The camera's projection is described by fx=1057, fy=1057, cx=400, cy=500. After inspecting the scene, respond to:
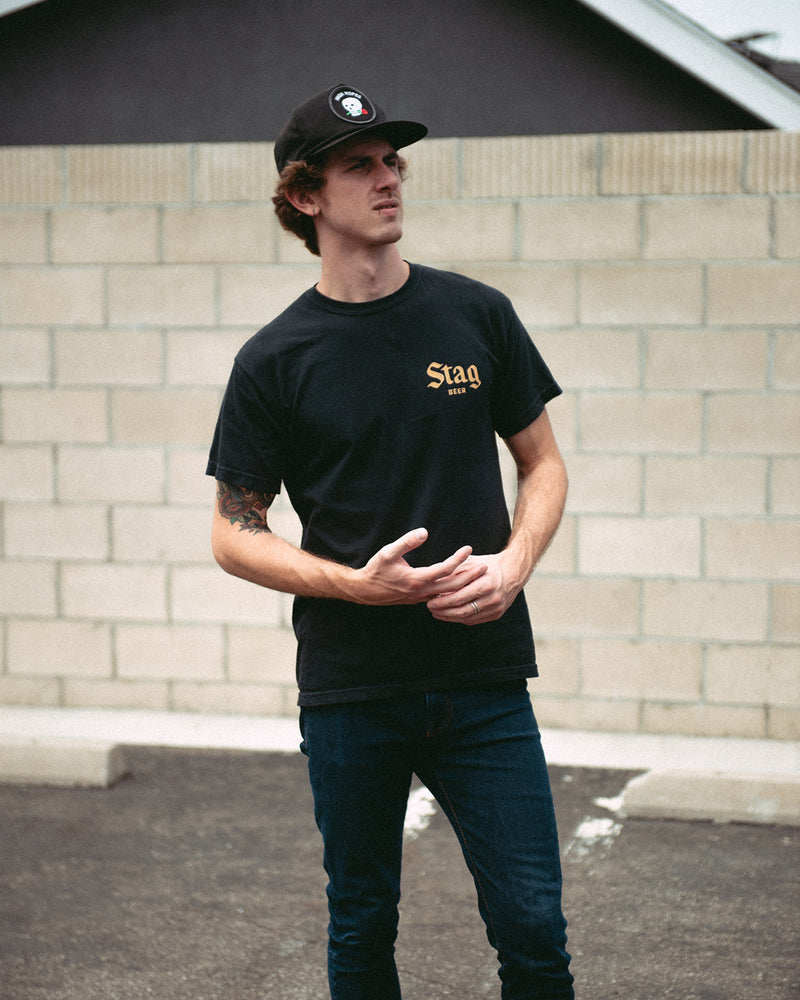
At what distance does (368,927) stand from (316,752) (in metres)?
0.36

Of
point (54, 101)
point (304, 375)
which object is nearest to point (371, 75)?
point (54, 101)

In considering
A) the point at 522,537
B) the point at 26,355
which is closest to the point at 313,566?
the point at 522,537

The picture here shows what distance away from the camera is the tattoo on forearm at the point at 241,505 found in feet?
7.40

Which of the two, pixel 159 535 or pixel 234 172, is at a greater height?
pixel 234 172

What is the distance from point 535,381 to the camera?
7.55 feet

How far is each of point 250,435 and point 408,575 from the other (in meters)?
0.50

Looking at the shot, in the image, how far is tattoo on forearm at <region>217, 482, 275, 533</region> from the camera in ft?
7.40

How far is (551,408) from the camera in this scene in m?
4.86

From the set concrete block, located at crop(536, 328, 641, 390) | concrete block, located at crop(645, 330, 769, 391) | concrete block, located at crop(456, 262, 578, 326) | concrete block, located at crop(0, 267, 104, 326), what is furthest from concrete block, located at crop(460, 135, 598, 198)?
concrete block, located at crop(0, 267, 104, 326)

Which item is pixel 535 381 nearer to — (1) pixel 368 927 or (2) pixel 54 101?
(1) pixel 368 927

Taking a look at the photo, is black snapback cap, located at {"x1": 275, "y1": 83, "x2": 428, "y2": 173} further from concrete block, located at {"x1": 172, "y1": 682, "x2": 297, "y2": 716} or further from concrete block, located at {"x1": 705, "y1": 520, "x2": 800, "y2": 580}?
concrete block, located at {"x1": 172, "y1": 682, "x2": 297, "y2": 716}

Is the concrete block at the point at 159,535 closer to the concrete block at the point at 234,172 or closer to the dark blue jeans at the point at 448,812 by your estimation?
the concrete block at the point at 234,172

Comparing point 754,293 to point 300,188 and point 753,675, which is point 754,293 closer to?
point 753,675

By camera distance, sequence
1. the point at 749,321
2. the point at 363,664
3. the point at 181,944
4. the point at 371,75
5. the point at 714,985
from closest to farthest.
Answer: the point at 363,664, the point at 714,985, the point at 181,944, the point at 749,321, the point at 371,75
